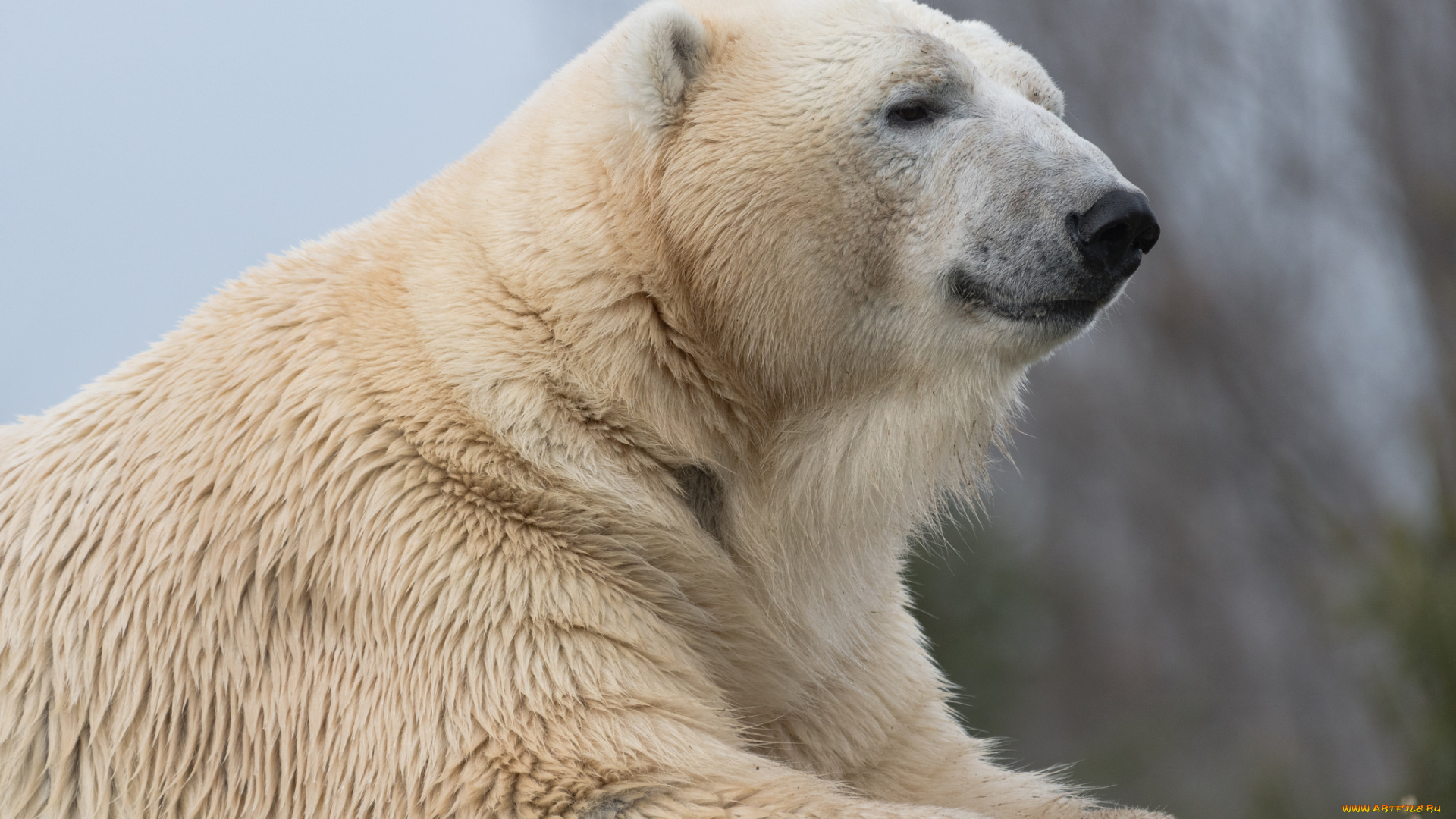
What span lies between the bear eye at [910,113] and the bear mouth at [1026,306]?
0.94 ft

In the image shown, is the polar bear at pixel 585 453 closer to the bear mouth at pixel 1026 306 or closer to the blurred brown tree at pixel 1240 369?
the bear mouth at pixel 1026 306

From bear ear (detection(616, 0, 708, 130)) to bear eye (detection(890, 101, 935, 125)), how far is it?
0.35m

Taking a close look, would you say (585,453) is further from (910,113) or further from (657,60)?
(910,113)

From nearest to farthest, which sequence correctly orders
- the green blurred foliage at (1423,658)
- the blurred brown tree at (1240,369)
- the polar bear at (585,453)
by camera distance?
the polar bear at (585,453), the green blurred foliage at (1423,658), the blurred brown tree at (1240,369)

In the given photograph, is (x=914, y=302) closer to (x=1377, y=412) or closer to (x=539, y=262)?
(x=539, y=262)

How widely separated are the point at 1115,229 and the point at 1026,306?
0.19 meters

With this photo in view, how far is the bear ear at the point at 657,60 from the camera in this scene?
2139mm

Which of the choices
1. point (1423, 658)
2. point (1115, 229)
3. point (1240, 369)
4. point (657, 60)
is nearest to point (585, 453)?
point (657, 60)

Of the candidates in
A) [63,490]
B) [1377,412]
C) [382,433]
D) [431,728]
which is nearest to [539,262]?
[382,433]

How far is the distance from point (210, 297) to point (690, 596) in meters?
1.02

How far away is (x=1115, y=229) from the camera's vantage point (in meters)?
2.10

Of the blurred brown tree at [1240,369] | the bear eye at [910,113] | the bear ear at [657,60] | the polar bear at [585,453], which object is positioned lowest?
the blurred brown tree at [1240,369]

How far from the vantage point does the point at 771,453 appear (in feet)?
7.46

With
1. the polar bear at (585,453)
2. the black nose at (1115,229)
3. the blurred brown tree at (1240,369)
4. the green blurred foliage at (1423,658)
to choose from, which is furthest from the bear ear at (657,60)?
the blurred brown tree at (1240,369)
